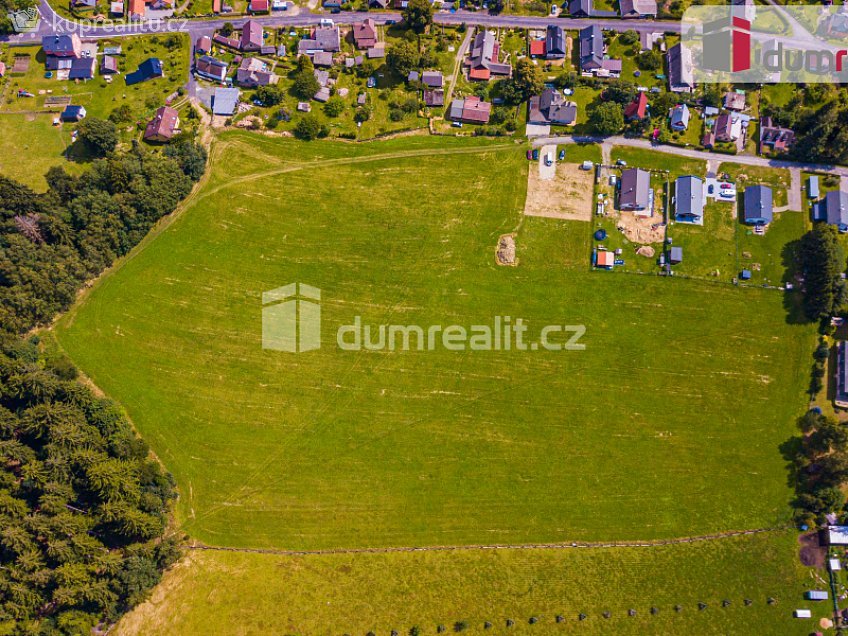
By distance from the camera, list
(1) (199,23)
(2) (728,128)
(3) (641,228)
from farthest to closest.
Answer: (1) (199,23), (2) (728,128), (3) (641,228)

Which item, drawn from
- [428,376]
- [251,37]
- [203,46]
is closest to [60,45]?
[203,46]

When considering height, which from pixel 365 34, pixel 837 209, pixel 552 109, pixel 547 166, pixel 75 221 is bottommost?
pixel 75 221

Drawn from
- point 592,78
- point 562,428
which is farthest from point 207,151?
point 562,428

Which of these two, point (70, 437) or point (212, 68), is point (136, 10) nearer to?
point (212, 68)

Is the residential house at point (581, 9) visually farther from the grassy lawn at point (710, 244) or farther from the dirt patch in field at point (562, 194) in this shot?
the grassy lawn at point (710, 244)

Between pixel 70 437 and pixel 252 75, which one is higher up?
pixel 252 75

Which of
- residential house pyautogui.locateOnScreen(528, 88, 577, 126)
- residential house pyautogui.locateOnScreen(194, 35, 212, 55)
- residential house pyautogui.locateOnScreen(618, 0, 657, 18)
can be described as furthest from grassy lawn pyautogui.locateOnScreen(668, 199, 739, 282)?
residential house pyautogui.locateOnScreen(194, 35, 212, 55)
